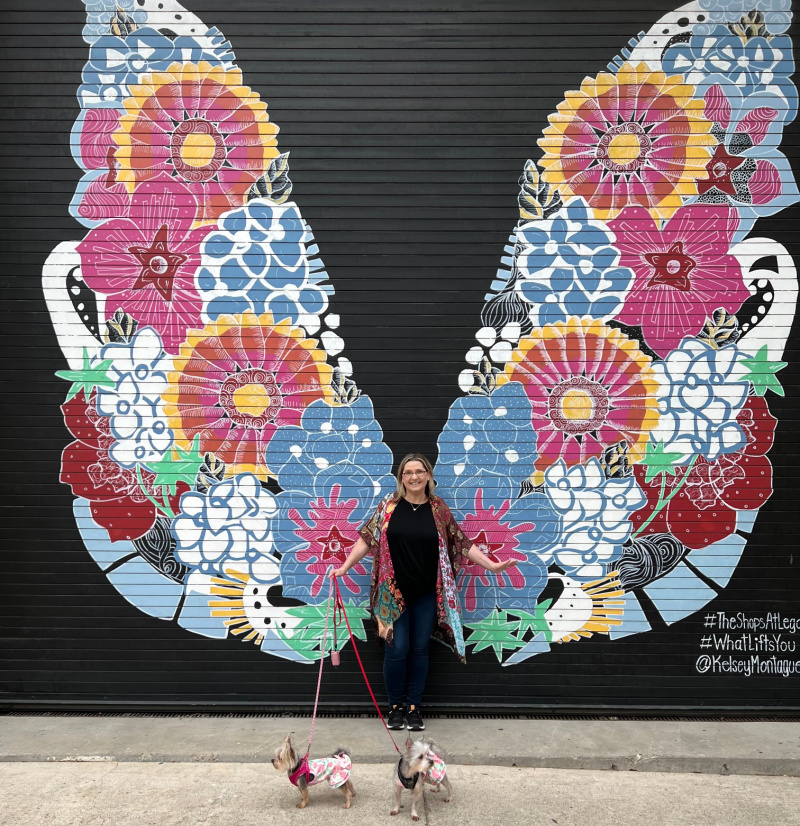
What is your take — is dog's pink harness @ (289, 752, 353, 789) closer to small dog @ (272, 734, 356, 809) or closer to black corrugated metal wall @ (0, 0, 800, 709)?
small dog @ (272, 734, 356, 809)

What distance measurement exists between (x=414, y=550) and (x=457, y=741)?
1.18 meters

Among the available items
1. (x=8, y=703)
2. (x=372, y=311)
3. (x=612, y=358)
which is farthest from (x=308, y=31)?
(x=8, y=703)

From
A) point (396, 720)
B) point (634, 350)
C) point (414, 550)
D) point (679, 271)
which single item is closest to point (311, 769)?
point (396, 720)

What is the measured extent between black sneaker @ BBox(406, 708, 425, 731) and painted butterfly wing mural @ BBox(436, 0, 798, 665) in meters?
0.62

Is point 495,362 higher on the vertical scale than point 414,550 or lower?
higher

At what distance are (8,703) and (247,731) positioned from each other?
5.70ft

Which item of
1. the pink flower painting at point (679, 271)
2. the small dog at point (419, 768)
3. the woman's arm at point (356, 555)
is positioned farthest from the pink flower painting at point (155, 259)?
the small dog at point (419, 768)

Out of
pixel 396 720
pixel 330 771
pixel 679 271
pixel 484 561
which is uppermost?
pixel 679 271

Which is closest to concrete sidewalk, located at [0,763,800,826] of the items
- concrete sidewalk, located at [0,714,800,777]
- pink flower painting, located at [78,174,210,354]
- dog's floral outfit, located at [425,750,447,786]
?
concrete sidewalk, located at [0,714,800,777]

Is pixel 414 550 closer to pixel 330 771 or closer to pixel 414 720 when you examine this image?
pixel 414 720

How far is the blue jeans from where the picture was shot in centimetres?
465

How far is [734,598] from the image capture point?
196 inches

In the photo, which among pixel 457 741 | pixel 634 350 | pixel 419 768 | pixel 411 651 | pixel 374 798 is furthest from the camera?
pixel 634 350

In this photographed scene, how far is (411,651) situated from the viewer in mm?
4730
